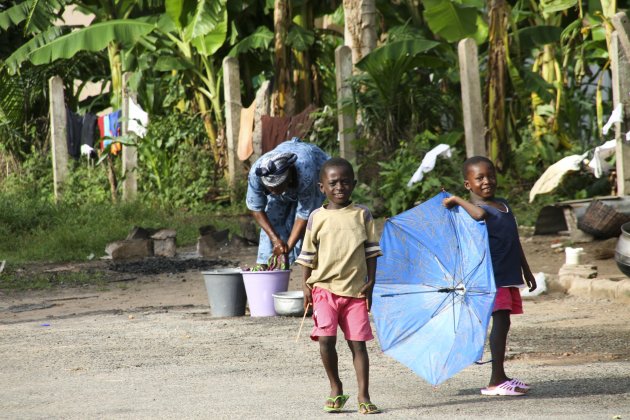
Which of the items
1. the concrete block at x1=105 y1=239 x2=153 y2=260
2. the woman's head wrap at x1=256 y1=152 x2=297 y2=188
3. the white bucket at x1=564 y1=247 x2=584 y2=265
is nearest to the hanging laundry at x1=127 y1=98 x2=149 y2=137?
the concrete block at x1=105 y1=239 x2=153 y2=260

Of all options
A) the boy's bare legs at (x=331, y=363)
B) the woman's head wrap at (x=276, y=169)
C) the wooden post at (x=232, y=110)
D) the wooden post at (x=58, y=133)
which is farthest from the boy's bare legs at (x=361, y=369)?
the wooden post at (x=58, y=133)

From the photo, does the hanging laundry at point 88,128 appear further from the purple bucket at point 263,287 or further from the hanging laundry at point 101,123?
the purple bucket at point 263,287

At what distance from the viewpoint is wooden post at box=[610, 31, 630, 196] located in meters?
11.9

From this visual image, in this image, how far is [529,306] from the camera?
897 centimetres

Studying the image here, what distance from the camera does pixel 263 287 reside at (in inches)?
335

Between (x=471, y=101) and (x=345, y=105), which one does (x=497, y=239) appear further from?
(x=345, y=105)

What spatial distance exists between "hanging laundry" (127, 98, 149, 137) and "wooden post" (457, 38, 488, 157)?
22.7ft

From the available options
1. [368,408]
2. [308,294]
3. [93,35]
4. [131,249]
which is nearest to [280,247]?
[308,294]

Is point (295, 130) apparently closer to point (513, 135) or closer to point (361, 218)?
point (513, 135)

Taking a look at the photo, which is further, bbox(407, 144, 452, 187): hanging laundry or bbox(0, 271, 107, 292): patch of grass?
bbox(407, 144, 452, 187): hanging laundry

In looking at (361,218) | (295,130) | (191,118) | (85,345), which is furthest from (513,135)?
(361,218)

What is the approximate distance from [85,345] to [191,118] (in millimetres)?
12307

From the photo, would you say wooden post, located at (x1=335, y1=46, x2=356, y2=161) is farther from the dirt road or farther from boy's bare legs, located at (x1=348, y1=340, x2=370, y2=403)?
boy's bare legs, located at (x1=348, y1=340, x2=370, y2=403)

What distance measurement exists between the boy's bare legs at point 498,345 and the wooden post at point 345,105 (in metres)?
9.36
